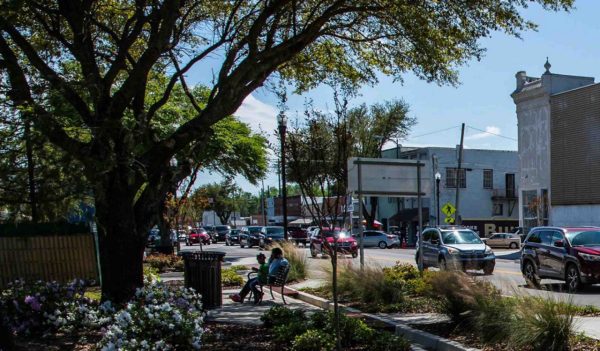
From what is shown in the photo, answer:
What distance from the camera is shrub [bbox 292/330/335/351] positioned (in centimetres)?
706

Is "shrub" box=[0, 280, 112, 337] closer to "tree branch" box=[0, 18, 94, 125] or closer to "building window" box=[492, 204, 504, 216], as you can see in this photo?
"tree branch" box=[0, 18, 94, 125]

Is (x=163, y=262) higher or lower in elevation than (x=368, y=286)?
lower

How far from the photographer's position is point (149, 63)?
9672mm

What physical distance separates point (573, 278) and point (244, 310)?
7.87 metres

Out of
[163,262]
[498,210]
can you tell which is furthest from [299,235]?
[163,262]

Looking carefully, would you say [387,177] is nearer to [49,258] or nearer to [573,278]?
[573,278]

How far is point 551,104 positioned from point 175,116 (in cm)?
2407

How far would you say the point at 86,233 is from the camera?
16.8m

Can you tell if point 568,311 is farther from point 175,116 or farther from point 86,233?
point 175,116

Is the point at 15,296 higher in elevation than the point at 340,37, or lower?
lower

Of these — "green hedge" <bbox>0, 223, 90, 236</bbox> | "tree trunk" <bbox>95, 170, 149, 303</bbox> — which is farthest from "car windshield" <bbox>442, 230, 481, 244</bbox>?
"tree trunk" <bbox>95, 170, 149, 303</bbox>

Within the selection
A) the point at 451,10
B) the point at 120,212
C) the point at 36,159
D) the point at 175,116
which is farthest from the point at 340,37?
the point at 175,116

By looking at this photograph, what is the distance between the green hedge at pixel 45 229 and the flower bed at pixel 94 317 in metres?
6.96

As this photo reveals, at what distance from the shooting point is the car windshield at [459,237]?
21.0 meters
